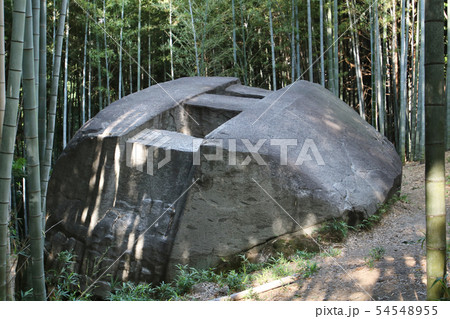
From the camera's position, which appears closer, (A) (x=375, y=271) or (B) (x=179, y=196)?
(A) (x=375, y=271)

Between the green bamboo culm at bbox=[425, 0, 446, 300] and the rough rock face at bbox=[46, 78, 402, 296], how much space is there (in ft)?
5.79

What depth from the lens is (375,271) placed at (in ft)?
9.39

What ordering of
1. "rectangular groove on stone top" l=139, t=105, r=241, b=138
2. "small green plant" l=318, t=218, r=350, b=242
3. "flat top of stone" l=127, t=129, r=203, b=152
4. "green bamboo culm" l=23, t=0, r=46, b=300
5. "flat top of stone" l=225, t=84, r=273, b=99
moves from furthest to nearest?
"flat top of stone" l=225, t=84, r=273, b=99 < "rectangular groove on stone top" l=139, t=105, r=241, b=138 < "flat top of stone" l=127, t=129, r=203, b=152 < "small green plant" l=318, t=218, r=350, b=242 < "green bamboo culm" l=23, t=0, r=46, b=300

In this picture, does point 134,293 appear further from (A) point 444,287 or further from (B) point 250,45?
(B) point 250,45

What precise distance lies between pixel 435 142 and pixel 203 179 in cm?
220

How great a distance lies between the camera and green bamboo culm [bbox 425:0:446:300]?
190 cm

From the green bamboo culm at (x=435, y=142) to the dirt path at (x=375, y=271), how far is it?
0.44m

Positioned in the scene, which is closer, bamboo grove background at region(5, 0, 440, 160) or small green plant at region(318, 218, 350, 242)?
small green plant at region(318, 218, 350, 242)

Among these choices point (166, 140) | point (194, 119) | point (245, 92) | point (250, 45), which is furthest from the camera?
point (250, 45)

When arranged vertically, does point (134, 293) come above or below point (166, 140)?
below

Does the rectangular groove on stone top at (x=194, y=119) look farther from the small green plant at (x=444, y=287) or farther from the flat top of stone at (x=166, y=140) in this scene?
the small green plant at (x=444, y=287)

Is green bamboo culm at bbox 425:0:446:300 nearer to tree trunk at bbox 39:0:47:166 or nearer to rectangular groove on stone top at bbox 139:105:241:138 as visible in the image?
tree trunk at bbox 39:0:47:166

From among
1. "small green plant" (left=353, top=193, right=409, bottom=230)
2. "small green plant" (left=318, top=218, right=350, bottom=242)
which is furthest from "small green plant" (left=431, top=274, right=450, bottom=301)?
"small green plant" (left=353, top=193, right=409, bottom=230)

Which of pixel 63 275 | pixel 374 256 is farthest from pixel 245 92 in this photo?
pixel 374 256
